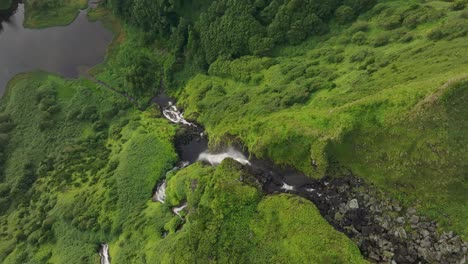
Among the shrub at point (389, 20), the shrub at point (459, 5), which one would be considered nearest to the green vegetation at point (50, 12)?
the shrub at point (389, 20)

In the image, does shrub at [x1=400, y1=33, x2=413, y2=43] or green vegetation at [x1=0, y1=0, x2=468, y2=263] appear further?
shrub at [x1=400, y1=33, x2=413, y2=43]

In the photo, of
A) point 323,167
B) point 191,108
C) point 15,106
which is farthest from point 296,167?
point 15,106

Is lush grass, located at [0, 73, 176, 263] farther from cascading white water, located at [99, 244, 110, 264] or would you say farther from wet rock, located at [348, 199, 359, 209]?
wet rock, located at [348, 199, 359, 209]

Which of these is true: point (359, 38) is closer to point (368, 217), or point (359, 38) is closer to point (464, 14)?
point (464, 14)

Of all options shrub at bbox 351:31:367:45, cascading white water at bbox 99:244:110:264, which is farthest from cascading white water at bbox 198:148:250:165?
shrub at bbox 351:31:367:45

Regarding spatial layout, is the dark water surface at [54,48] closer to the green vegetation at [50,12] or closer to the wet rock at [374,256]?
the green vegetation at [50,12]

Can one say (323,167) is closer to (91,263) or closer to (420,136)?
(420,136)

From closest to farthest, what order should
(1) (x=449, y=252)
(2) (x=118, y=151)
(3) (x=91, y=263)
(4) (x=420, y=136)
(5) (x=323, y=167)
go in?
(1) (x=449, y=252), (4) (x=420, y=136), (5) (x=323, y=167), (3) (x=91, y=263), (2) (x=118, y=151)
